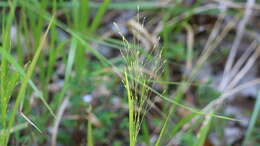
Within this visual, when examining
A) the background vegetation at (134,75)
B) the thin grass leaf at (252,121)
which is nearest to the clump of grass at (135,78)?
the background vegetation at (134,75)

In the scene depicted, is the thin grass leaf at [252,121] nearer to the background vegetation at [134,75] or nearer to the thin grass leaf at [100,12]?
the background vegetation at [134,75]

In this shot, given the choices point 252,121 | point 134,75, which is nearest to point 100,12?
point 134,75

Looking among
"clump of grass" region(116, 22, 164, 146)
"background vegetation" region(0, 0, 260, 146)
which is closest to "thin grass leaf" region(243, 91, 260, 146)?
"background vegetation" region(0, 0, 260, 146)

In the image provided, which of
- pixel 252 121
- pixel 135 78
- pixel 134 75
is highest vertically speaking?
pixel 135 78

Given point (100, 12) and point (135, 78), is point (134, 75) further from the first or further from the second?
point (135, 78)

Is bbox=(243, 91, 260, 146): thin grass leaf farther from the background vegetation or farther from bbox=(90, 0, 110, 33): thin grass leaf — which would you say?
bbox=(90, 0, 110, 33): thin grass leaf

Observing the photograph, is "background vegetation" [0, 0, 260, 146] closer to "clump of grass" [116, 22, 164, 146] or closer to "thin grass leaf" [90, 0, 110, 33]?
"thin grass leaf" [90, 0, 110, 33]

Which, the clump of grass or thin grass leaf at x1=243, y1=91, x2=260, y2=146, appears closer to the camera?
the clump of grass

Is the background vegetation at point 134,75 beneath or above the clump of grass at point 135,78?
beneath

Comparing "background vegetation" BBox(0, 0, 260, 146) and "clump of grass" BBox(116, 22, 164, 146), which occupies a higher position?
"clump of grass" BBox(116, 22, 164, 146)

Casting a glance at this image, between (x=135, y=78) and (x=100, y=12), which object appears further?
(x=100, y=12)

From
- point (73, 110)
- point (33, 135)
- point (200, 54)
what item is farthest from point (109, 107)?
point (200, 54)
